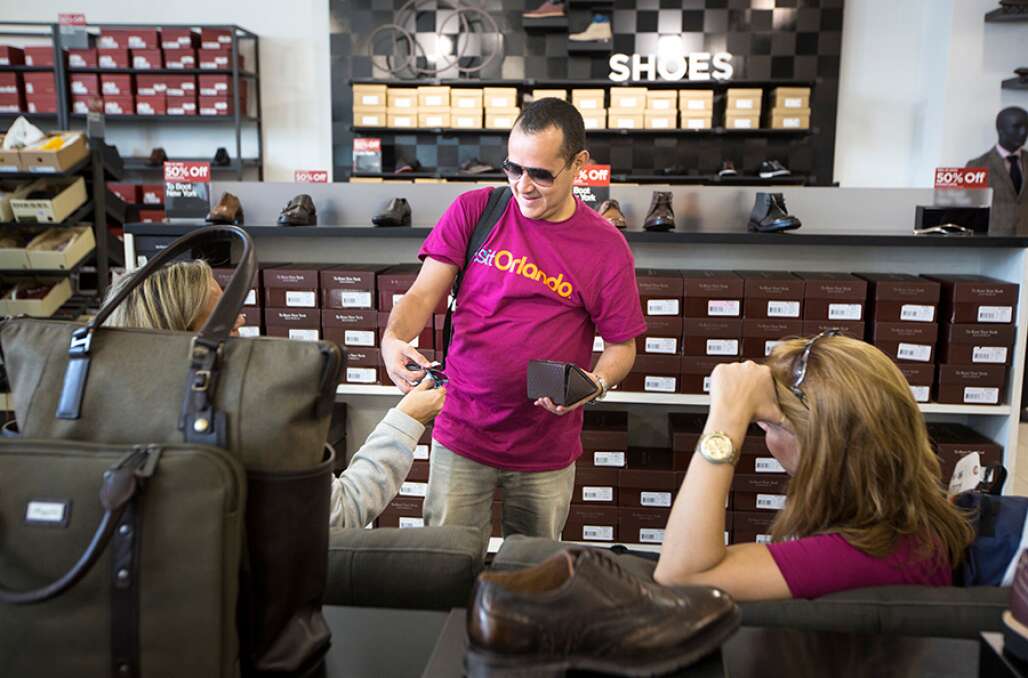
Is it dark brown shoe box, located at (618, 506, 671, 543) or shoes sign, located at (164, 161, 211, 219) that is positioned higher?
shoes sign, located at (164, 161, 211, 219)

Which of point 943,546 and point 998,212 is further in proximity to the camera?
point 998,212

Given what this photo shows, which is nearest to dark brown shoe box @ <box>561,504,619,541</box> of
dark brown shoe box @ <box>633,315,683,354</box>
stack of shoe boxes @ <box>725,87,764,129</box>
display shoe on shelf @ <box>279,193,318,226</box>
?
dark brown shoe box @ <box>633,315,683,354</box>

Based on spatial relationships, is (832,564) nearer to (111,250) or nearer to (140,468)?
(140,468)

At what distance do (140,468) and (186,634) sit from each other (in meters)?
0.17

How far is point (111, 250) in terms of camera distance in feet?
16.9

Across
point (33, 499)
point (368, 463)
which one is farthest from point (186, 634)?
point (368, 463)

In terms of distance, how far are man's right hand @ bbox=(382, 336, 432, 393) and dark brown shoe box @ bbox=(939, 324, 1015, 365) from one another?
2105 millimetres

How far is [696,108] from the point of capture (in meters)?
6.33

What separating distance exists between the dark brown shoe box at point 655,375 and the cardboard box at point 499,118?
12.7 ft

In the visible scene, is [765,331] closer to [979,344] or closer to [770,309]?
[770,309]

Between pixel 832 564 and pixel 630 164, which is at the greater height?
pixel 630 164

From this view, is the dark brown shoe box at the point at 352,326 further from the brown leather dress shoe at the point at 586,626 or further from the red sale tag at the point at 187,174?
the brown leather dress shoe at the point at 586,626

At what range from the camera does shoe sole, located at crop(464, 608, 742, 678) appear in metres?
0.72

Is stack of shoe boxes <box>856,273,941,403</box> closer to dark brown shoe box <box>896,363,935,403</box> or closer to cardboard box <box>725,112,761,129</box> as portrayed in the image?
dark brown shoe box <box>896,363,935,403</box>
